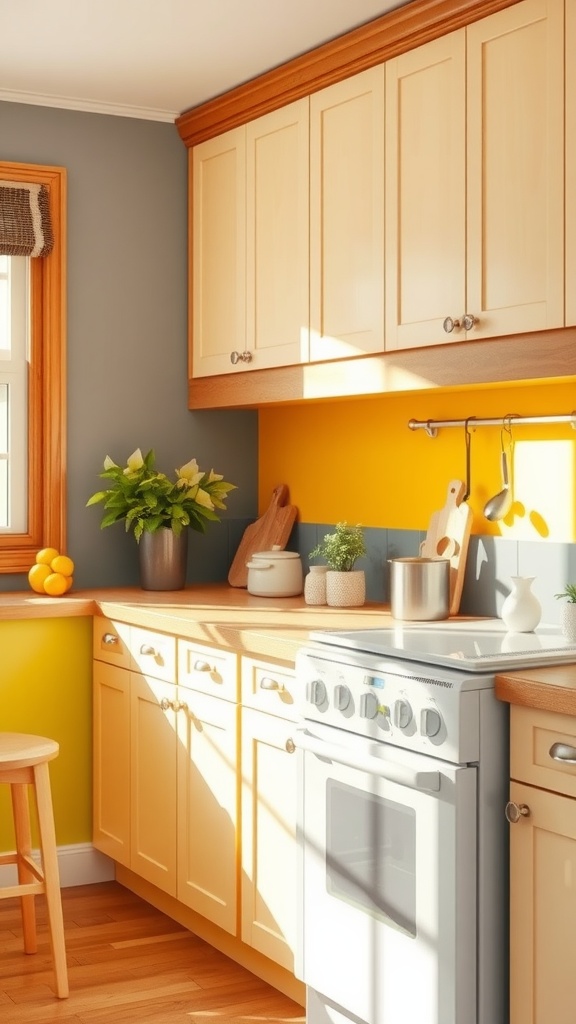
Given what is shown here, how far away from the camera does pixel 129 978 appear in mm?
3215

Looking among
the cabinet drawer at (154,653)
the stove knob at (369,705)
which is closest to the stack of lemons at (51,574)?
the cabinet drawer at (154,653)

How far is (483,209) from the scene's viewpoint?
2842mm

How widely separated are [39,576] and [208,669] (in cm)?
91

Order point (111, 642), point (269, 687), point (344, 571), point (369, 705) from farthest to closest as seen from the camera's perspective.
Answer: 1. point (111, 642)
2. point (344, 571)
3. point (269, 687)
4. point (369, 705)

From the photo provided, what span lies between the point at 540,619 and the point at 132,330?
1.91m

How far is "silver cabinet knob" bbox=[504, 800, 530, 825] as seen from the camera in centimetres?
226

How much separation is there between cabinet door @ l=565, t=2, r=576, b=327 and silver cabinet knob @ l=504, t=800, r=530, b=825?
0.98m

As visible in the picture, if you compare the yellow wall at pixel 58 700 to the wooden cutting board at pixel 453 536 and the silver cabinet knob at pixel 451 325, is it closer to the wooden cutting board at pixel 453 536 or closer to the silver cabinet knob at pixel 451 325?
the wooden cutting board at pixel 453 536

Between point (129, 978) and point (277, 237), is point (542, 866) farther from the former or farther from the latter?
point (277, 237)

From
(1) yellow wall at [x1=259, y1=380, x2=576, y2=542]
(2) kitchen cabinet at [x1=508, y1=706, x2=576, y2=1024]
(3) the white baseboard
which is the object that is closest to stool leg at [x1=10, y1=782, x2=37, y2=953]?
(3) the white baseboard

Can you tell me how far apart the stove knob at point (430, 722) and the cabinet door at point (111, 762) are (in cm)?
147

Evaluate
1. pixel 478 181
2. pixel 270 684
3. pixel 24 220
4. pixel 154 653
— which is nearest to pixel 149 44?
pixel 24 220

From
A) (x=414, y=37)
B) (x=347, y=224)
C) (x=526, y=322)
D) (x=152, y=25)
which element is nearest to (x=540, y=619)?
(x=526, y=322)

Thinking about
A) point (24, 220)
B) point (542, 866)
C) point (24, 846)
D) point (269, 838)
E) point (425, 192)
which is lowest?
point (24, 846)
